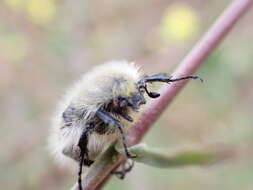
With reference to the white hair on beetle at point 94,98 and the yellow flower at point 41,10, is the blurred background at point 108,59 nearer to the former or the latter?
the yellow flower at point 41,10

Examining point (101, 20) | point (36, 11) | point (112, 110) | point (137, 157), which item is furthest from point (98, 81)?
point (101, 20)

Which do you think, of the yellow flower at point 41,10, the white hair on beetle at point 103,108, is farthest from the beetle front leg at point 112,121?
the yellow flower at point 41,10

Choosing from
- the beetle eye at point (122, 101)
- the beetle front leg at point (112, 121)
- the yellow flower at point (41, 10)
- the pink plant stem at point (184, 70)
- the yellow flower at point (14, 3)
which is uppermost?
the pink plant stem at point (184, 70)

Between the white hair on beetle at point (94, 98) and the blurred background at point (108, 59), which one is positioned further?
the blurred background at point (108, 59)

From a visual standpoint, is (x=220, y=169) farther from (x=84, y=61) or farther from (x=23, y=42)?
(x=23, y=42)

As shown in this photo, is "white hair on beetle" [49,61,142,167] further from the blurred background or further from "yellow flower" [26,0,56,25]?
"yellow flower" [26,0,56,25]

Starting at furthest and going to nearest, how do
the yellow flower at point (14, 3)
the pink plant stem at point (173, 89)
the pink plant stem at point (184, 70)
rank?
the yellow flower at point (14, 3)
the pink plant stem at point (184, 70)
the pink plant stem at point (173, 89)

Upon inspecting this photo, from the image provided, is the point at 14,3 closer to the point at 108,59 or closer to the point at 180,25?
the point at 108,59
